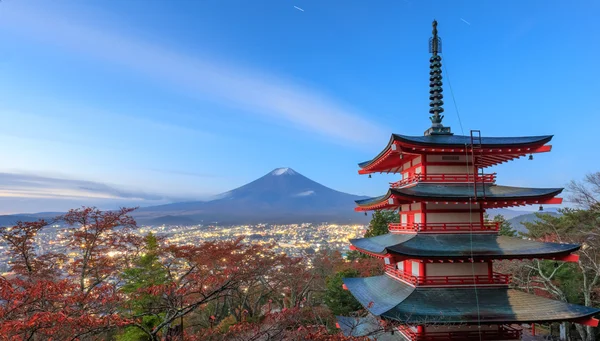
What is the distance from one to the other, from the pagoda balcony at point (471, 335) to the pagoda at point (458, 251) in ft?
0.09

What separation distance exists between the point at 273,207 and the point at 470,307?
92.3m

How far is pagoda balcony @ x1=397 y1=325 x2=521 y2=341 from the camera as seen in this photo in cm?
903

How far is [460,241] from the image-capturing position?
9.73m

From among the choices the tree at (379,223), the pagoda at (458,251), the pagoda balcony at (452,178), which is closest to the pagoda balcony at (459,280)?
the pagoda at (458,251)

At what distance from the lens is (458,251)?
902cm

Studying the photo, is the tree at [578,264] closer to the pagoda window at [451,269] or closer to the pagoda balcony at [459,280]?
the pagoda balcony at [459,280]

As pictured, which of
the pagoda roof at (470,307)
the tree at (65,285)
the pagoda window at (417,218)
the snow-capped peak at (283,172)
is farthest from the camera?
the snow-capped peak at (283,172)

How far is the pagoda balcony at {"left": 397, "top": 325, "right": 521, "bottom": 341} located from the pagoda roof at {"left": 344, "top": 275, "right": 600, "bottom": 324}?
920 millimetres

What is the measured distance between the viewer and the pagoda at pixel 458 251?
335 inches

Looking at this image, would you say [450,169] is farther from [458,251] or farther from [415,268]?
[415,268]

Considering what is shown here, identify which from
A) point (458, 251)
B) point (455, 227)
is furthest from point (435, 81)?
point (458, 251)

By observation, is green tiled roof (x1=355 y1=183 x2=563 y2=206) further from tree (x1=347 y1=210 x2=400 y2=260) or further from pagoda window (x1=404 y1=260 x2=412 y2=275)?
tree (x1=347 y1=210 x2=400 y2=260)

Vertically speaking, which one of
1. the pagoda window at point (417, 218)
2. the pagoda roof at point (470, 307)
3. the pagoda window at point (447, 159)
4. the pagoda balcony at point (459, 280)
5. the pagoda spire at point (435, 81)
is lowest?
the pagoda roof at point (470, 307)

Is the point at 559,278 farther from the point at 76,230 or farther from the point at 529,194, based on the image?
the point at 76,230
